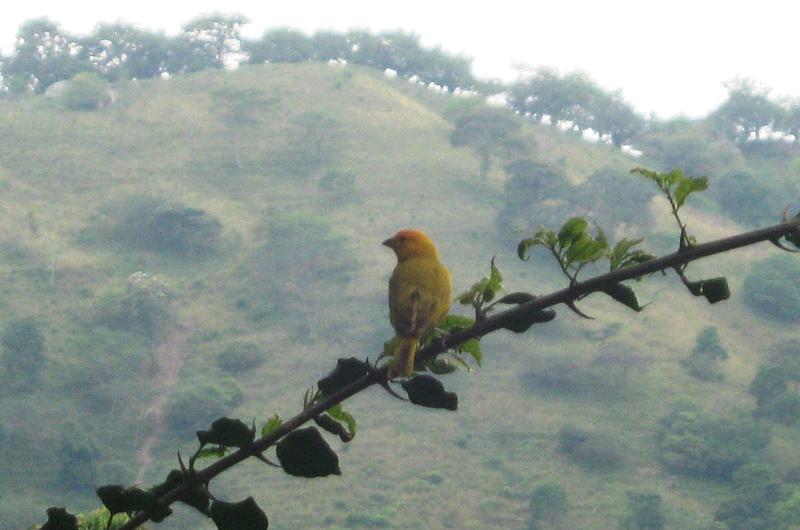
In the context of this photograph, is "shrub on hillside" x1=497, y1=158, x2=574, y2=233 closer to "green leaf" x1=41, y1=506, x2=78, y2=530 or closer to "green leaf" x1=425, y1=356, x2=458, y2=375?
"green leaf" x1=425, y1=356, x2=458, y2=375

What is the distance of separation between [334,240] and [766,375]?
17806 millimetres

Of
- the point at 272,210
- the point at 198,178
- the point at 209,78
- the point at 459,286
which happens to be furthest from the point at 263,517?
the point at 209,78

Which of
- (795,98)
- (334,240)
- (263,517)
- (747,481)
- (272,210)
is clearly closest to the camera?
(263,517)

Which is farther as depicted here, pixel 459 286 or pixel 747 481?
pixel 459 286

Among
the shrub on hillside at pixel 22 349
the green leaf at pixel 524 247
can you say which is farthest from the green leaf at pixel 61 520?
the shrub on hillside at pixel 22 349

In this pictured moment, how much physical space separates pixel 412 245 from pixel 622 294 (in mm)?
940

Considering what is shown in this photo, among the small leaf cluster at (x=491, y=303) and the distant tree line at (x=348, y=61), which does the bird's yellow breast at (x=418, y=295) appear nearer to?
the small leaf cluster at (x=491, y=303)

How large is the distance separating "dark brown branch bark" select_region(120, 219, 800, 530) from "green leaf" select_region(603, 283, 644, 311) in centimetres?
2

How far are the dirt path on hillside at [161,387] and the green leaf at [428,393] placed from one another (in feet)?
98.8

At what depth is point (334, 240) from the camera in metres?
41.7

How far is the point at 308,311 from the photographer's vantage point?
39.0m

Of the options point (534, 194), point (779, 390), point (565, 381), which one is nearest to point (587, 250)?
point (779, 390)

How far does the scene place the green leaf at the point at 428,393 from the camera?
2.38 feet

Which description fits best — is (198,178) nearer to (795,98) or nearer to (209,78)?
(209,78)
